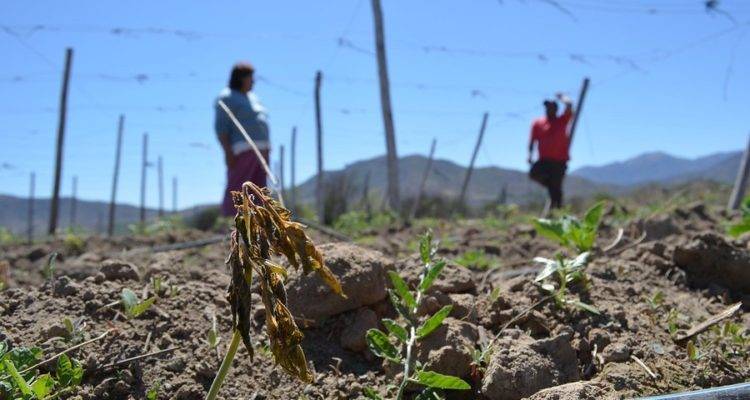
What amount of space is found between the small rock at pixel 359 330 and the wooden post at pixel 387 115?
7692mm

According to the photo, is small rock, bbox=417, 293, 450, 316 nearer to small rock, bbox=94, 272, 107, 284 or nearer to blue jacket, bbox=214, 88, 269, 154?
small rock, bbox=94, 272, 107, 284

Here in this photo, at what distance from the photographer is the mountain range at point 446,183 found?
17203mm

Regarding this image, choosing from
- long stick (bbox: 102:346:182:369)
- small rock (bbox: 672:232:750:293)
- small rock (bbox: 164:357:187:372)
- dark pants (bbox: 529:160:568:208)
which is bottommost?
small rock (bbox: 164:357:187:372)

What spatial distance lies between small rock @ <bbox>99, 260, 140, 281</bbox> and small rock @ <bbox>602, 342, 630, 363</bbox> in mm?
1612

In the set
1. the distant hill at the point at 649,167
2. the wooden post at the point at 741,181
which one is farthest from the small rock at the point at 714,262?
the distant hill at the point at 649,167

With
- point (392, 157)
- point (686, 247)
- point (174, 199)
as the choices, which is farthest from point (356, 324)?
point (174, 199)

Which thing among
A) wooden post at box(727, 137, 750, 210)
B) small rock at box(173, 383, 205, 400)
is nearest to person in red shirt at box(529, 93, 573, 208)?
wooden post at box(727, 137, 750, 210)

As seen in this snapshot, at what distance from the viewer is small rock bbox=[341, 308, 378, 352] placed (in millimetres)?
2217

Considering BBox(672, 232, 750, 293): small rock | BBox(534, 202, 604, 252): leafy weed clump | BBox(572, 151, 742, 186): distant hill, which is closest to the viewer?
BBox(534, 202, 604, 252): leafy weed clump

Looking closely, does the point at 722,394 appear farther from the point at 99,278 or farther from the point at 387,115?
the point at 387,115

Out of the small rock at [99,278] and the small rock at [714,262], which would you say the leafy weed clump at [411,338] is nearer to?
the small rock at [99,278]

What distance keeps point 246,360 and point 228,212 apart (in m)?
3.45

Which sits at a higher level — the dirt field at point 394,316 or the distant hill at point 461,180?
the distant hill at point 461,180

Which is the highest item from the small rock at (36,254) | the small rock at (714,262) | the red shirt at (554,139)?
the red shirt at (554,139)
